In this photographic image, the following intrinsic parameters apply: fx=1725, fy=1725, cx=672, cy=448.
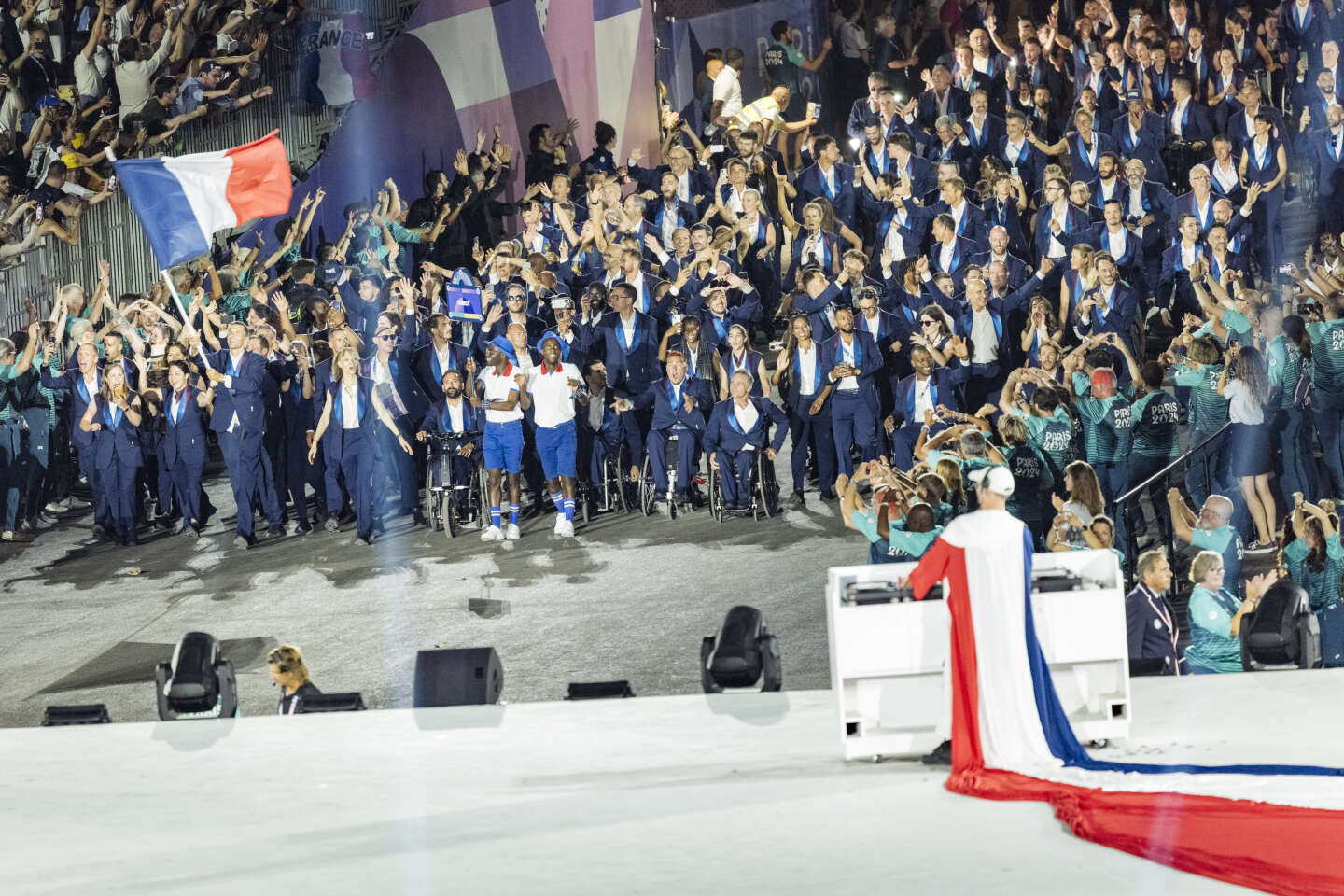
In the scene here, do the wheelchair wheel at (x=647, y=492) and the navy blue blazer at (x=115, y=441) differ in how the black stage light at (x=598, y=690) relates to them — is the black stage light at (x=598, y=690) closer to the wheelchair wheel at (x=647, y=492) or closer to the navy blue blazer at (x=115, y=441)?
the wheelchair wheel at (x=647, y=492)

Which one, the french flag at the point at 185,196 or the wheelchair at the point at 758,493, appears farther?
the french flag at the point at 185,196

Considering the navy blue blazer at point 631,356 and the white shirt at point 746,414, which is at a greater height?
the navy blue blazer at point 631,356

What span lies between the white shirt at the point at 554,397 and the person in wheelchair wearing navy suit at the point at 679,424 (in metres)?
0.52

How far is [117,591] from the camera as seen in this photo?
1059 cm

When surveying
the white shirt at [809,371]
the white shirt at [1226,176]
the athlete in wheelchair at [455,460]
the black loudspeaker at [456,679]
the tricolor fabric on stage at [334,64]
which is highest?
the tricolor fabric on stage at [334,64]

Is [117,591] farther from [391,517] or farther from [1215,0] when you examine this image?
[1215,0]

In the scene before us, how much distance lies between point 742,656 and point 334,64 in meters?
7.87

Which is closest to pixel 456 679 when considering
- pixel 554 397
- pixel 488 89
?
pixel 554 397

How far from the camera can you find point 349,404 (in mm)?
10789

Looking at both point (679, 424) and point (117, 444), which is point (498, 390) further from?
point (117, 444)

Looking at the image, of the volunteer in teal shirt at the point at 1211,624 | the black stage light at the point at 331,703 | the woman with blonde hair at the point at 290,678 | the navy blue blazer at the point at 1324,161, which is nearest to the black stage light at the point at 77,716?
the woman with blonde hair at the point at 290,678

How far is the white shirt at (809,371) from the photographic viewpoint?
10141 millimetres

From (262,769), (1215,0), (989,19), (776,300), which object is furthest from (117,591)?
(1215,0)

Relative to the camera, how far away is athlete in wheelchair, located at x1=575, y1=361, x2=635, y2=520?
10.4m
